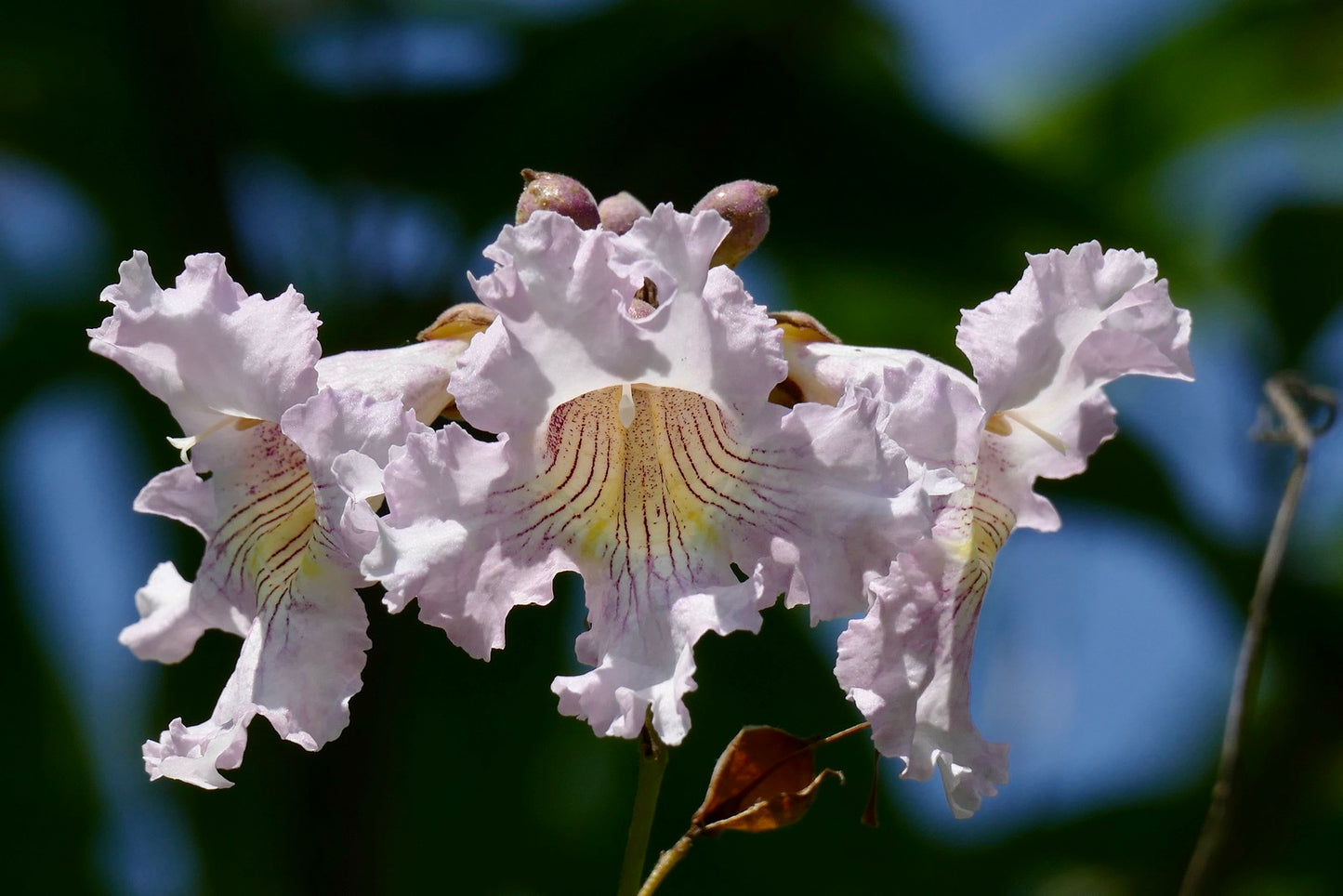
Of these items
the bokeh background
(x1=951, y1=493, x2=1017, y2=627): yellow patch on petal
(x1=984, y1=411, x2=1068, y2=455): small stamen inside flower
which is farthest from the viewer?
the bokeh background

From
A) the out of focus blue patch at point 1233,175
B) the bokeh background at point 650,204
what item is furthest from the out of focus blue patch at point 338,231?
the out of focus blue patch at point 1233,175

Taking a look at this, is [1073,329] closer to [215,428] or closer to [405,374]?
[405,374]

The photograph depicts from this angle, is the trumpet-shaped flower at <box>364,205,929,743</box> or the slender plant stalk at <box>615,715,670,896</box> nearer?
the trumpet-shaped flower at <box>364,205,929,743</box>

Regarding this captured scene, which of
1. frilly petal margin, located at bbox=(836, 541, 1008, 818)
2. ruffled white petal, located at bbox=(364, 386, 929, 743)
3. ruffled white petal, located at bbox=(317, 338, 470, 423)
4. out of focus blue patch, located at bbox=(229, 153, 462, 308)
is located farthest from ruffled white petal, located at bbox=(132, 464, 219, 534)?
out of focus blue patch, located at bbox=(229, 153, 462, 308)

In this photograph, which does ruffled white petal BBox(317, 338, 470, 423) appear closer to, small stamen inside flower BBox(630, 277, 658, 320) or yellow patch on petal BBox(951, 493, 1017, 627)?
small stamen inside flower BBox(630, 277, 658, 320)

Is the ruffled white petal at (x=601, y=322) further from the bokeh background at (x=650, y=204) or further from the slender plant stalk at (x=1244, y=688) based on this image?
the bokeh background at (x=650, y=204)

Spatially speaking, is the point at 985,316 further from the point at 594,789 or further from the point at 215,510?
the point at 594,789
